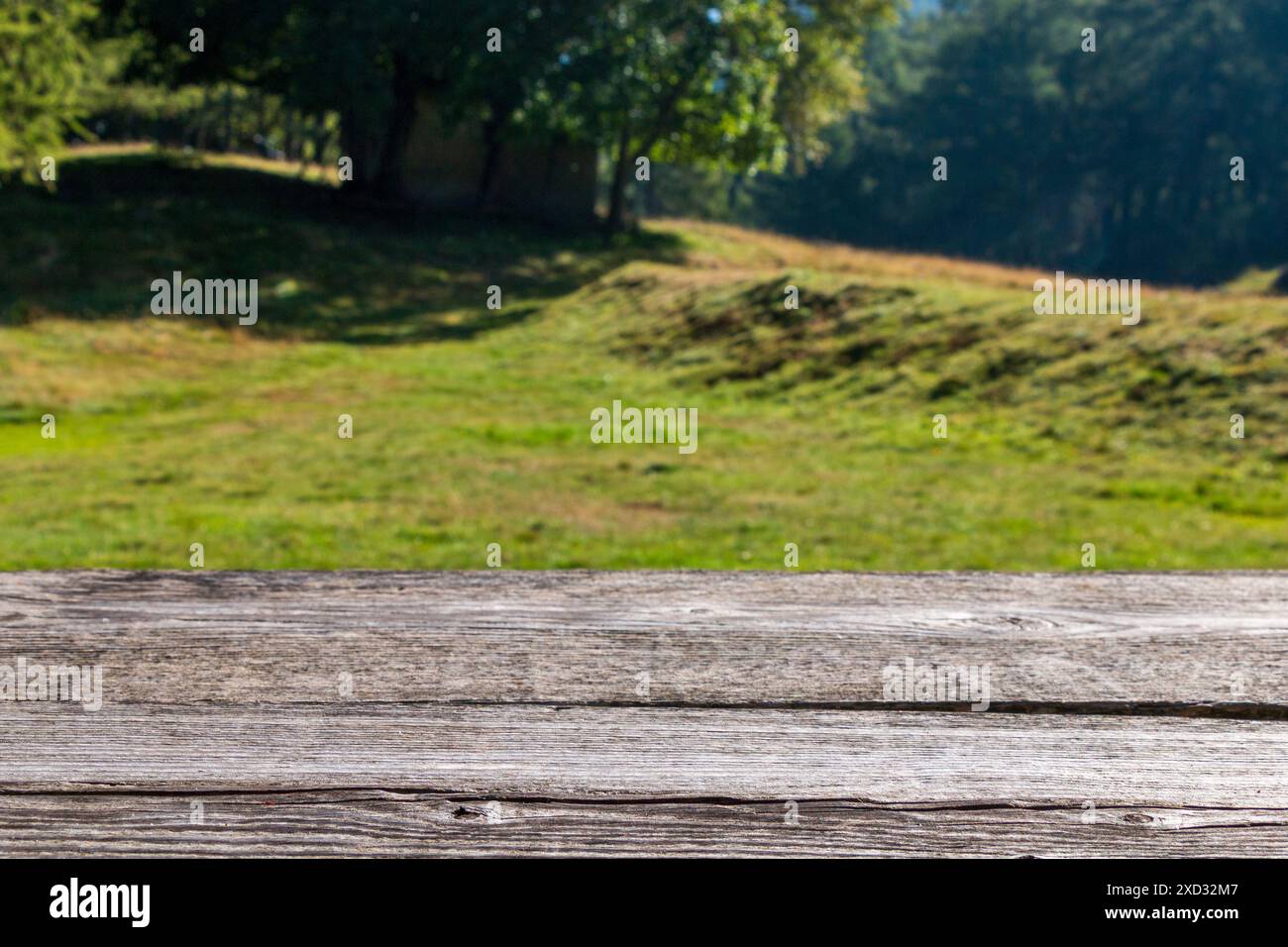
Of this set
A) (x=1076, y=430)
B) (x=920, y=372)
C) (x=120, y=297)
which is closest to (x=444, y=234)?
(x=120, y=297)

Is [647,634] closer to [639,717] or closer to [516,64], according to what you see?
[639,717]

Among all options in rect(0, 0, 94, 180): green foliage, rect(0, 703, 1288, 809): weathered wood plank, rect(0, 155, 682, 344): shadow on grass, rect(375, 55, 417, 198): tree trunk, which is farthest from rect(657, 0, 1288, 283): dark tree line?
rect(0, 703, 1288, 809): weathered wood plank

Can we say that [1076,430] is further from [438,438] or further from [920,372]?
[438,438]

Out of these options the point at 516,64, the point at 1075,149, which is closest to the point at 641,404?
the point at 516,64

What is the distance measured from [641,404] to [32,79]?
A: 19547 millimetres

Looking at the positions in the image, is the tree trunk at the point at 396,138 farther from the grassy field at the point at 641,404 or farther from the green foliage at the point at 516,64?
the grassy field at the point at 641,404

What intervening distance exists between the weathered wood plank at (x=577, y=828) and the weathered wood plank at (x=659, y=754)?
0.04 metres

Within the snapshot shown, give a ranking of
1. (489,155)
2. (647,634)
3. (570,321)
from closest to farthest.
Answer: (647,634) < (570,321) < (489,155)

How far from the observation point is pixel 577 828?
1.51 m

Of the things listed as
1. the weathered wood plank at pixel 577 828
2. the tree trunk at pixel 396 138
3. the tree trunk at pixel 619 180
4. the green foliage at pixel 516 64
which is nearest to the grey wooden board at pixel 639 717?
the weathered wood plank at pixel 577 828

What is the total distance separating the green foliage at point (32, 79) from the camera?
1117 inches
